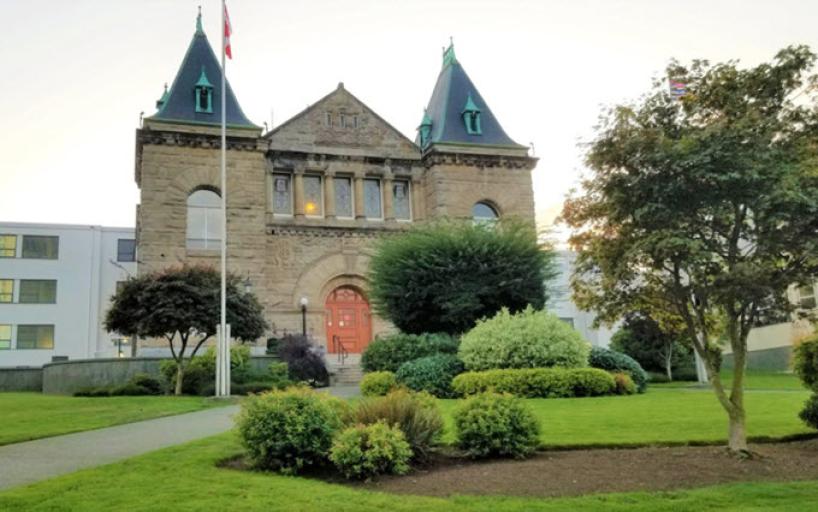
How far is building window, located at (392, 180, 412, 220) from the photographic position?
35.2 m

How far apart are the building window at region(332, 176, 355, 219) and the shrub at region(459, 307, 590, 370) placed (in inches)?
563

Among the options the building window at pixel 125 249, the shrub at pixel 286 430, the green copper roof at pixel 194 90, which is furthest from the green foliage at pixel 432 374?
the building window at pixel 125 249

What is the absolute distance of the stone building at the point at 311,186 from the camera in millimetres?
30828

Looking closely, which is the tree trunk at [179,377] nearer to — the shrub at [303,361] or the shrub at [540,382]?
the shrub at [303,361]

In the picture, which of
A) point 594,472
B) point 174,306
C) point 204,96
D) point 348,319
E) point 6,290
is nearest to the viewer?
point 594,472

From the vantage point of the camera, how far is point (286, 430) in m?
9.43

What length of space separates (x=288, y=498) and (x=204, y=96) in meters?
27.8

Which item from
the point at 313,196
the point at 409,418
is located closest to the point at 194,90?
the point at 313,196

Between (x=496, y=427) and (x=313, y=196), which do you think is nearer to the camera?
(x=496, y=427)

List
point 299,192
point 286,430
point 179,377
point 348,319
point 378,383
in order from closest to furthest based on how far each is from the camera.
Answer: point 286,430 < point 378,383 < point 179,377 < point 348,319 < point 299,192

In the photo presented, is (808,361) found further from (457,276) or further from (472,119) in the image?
(472,119)

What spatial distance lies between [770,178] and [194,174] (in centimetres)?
2548

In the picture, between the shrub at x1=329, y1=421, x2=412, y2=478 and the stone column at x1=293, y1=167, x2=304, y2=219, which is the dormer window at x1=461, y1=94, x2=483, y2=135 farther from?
the shrub at x1=329, y1=421, x2=412, y2=478

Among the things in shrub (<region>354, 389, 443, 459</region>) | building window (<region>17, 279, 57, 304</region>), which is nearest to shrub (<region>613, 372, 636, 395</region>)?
shrub (<region>354, 389, 443, 459</region>)
